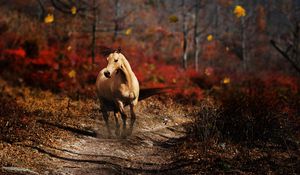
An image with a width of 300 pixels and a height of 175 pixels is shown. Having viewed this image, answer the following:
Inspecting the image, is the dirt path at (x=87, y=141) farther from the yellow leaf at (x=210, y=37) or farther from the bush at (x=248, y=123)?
the yellow leaf at (x=210, y=37)

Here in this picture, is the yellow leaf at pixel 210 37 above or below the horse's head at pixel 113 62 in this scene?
above

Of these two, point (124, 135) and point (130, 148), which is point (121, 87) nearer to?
point (130, 148)

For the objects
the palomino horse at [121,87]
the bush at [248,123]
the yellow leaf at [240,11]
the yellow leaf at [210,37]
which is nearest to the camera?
the palomino horse at [121,87]

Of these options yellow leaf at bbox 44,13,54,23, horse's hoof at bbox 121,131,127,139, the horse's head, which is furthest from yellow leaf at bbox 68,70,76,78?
the horse's head

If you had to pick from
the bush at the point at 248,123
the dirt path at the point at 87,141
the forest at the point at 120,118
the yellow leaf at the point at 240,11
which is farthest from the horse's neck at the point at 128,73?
the yellow leaf at the point at 240,11

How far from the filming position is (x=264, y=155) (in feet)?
25.1

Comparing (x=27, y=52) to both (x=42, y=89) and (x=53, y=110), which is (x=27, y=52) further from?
(x=53, y=110)

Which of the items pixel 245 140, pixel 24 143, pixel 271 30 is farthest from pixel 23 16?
pixel 271 30

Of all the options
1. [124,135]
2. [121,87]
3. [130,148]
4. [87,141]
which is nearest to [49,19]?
[87,141]

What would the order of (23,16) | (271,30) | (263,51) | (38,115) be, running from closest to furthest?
(38,115), (23,16), (263,51), (271,30)

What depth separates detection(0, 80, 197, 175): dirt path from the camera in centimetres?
703

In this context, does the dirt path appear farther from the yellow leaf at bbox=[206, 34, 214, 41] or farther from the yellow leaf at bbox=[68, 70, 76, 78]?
the yellow leaf at bbox=[206, 34, 214, 41]

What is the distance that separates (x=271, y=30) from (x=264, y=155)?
45945 mm

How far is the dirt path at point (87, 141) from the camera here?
7031 mm
